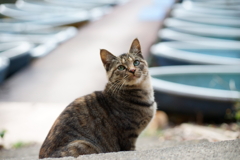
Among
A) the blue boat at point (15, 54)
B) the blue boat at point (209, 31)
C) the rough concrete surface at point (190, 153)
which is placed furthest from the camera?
the blue boat at point (209, 31)

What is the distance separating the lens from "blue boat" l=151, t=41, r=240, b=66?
19.6ft

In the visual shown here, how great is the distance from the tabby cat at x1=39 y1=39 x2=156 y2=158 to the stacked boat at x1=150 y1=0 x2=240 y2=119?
1.79 meters

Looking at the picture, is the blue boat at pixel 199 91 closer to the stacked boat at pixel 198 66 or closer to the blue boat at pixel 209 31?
the stacked boat at pixel 198 66

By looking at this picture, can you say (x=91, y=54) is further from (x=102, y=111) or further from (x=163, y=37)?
(x=102, y=111)

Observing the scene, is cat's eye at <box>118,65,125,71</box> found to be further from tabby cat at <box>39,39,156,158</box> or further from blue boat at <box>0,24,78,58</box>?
blue boat at <box>0,24,78,58</box>

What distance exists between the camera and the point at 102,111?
9.00 feet

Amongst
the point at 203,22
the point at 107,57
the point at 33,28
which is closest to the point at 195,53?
the point at 203,22

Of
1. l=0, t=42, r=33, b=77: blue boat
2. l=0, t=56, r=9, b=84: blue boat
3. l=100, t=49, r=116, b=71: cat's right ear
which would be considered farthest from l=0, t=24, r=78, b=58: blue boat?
l=100, t=49, r=116, b=71: cat's right ear

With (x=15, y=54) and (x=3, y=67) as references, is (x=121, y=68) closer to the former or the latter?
(x=3, y=67)

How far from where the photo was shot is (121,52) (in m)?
7.65

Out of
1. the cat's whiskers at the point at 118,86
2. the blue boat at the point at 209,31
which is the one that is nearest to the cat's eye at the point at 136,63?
the cat's whiskers at the point at 118,86

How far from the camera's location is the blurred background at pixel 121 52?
14.9 feet

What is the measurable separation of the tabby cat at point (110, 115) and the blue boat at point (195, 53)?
10.6ft

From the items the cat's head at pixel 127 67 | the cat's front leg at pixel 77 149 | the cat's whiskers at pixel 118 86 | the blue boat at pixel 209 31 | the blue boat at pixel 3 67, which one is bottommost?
the blue boat at pixel 209 31
